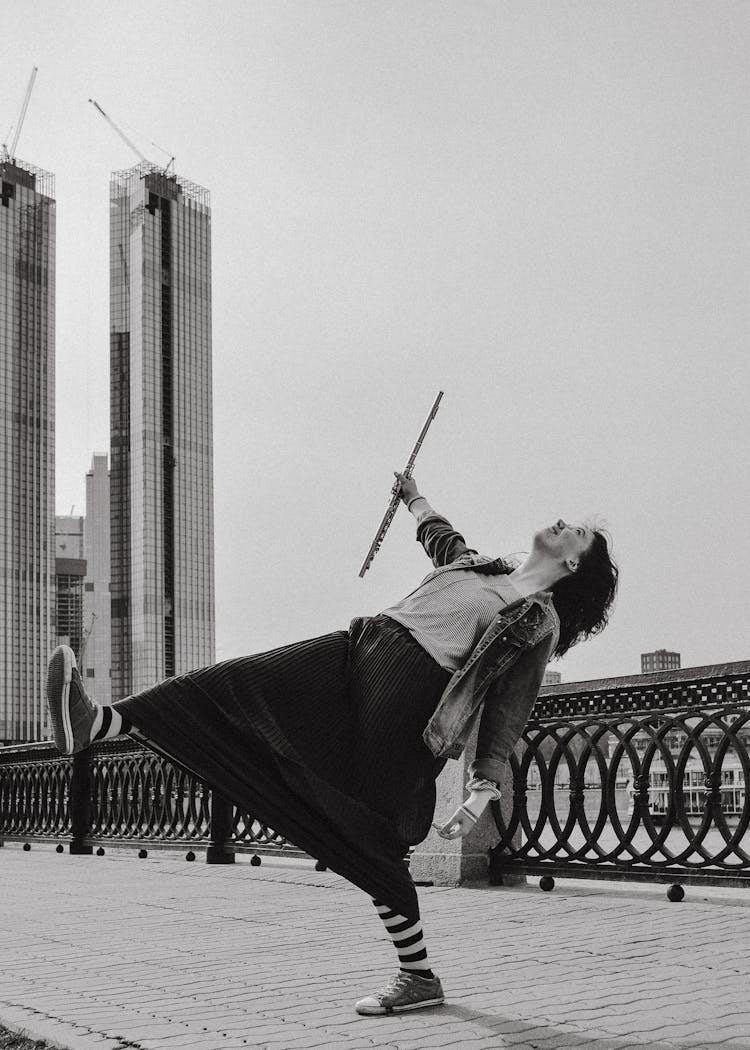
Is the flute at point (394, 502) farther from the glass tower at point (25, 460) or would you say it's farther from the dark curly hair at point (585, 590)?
the glass tower at point (25, 460)

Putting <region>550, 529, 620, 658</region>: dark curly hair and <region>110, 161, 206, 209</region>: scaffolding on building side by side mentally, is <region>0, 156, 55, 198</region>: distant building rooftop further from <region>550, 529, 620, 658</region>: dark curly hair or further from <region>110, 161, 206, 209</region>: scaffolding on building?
<region>550, 529, 620, 658</region>: dark curly hair

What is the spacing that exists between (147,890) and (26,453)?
143 m

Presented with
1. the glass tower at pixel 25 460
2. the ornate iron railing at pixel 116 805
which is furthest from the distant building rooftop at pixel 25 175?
the ornate iron railing at pixel 116 805

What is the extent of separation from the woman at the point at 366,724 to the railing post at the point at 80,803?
10.6 m

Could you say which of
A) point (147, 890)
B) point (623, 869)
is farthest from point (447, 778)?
point (147, 890)

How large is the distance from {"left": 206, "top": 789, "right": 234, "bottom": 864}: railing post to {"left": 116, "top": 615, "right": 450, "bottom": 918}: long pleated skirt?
743cm

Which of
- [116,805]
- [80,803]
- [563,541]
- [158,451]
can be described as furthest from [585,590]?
[158,451]

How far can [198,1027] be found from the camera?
3.93 meters

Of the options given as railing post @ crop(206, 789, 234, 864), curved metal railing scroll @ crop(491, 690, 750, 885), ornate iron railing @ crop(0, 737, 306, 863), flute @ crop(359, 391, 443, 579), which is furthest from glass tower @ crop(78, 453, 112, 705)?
flute @ crop(359, 391, 443, 579)

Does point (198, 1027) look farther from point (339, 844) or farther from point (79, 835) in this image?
point (79, 835)

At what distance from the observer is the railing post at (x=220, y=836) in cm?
1117

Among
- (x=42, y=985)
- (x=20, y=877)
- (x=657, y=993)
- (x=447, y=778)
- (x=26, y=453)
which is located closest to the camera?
(x=657, y=993)

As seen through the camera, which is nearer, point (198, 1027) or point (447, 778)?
point (198, 1027)

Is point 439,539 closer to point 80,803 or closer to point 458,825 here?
point 458,825
